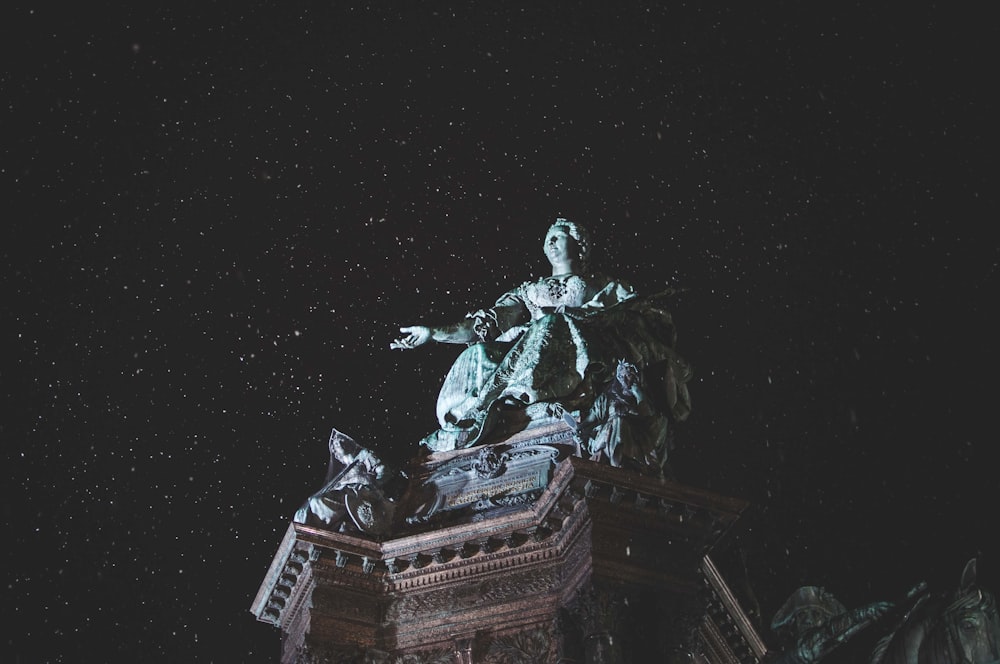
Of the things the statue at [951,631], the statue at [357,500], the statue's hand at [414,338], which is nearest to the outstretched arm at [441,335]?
the statue's hand at [414,338]

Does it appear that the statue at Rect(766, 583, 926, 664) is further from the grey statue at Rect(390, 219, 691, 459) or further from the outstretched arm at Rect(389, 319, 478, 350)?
the outstretched arm at Rect(389, 319, 478, 350)

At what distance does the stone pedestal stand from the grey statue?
131 centimetres

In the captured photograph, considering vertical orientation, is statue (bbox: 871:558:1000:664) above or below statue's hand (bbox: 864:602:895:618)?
below

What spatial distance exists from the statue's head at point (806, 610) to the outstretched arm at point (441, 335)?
246 inches

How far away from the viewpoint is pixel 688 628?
1401 centimetres

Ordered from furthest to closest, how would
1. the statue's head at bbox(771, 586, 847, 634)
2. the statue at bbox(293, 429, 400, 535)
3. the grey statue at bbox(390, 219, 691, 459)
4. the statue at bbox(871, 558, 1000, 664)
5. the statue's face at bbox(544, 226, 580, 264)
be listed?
the statue's face at bbox(544, 226, 580, 264)
the grey statue at bbox(390, 219, 691, 459)
the statue at bbox(293, 429, 400, 535)
the statue's head at bbox(771, 586, 847, 634)
the statue at bbox(871, 558, 1000, 664)

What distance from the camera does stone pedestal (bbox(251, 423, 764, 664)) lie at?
45.4 ft

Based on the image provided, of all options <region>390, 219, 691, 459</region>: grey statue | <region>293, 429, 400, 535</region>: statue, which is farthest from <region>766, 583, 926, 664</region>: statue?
<region>293, 429, 400, 535</region>: statue

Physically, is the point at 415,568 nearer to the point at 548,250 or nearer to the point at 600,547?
the point at 600,547

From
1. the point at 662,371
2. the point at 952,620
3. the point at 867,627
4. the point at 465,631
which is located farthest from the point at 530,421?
the point at 952,620

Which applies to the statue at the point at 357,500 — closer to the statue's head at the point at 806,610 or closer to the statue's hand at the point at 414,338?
the statue's hand at the point at 414,338

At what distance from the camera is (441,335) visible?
726 inches

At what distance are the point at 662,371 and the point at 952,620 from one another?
6579mm

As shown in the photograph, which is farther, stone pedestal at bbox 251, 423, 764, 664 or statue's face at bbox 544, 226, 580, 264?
statue's face at bbox 544, 226, 580, 264
